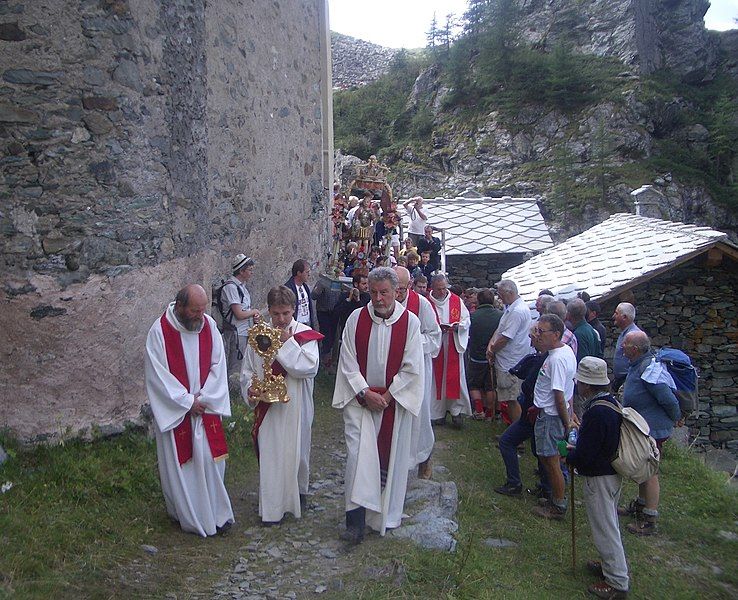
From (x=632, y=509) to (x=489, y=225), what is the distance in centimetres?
1329

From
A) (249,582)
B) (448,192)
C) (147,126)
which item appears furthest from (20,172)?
(448,192)

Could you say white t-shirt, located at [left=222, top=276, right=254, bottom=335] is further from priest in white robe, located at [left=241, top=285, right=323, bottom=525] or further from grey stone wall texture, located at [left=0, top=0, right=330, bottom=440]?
priest in white robe, located at [left=241, top=285, right=323, bottom=525]

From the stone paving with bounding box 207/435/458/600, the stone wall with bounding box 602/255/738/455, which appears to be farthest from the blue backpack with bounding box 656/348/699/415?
the stone wall with bounding box 602/255/738/455

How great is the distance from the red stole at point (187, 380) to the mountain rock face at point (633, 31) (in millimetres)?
33324

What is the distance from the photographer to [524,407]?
19.9 ft

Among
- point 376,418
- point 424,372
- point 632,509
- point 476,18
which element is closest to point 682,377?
point 632,509

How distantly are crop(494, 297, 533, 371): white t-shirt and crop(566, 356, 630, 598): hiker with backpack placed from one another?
2.96 meters

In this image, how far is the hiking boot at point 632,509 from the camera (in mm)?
6277

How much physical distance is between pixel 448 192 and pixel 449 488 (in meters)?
25.3

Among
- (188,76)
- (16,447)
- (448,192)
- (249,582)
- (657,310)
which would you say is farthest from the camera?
(448,192)

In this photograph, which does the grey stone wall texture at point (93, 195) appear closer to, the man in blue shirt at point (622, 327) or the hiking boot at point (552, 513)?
the hiking boot at point (552, 513)

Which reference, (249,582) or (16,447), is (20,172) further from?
(249,582)

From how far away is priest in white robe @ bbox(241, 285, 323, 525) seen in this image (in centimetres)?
516

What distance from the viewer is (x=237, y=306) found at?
7469 mm
